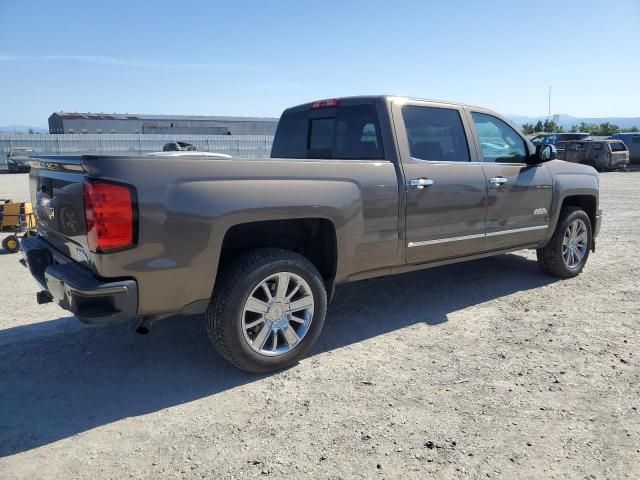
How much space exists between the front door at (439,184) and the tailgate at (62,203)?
2.37 m

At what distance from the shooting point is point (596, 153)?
2416 centimetres

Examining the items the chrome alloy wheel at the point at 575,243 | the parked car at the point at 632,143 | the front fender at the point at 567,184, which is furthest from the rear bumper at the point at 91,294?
the parked car at the point at 632,143

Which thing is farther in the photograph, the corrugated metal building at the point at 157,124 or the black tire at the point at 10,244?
the corrugated metal building at the point at 157,124

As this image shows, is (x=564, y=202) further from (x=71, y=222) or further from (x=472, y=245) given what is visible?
(x=71, y=222)

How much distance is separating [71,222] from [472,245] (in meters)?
3.36

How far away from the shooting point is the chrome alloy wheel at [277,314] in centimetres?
348

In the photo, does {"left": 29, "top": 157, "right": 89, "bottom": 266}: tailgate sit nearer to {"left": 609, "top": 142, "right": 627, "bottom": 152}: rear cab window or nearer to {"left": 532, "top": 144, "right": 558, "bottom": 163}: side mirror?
{"left": 532, "top": 144, "right": 558, "bottom": 163}: side mirror

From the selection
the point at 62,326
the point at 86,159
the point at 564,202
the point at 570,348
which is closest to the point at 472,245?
the point at 570,348

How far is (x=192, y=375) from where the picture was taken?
3557 mm

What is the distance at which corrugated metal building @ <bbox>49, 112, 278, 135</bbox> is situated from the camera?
52.2 metres

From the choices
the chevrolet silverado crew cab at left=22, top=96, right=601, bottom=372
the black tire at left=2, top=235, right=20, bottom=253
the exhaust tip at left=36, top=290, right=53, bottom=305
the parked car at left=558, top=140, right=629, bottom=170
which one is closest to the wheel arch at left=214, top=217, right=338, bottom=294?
the chevrolet silverado crew cab at left=22, top=96, right=601, bottom=372

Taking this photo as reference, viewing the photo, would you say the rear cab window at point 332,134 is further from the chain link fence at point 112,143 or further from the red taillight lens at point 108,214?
the chain link fence at point 112,143

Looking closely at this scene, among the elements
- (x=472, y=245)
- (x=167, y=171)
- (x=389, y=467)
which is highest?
(x=167, y=171)

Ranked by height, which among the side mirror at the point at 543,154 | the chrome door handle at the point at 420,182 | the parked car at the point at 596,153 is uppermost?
the parked car at the point at 596,153
